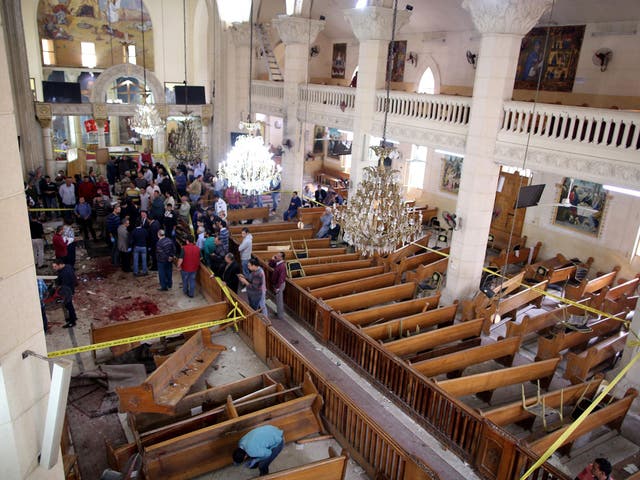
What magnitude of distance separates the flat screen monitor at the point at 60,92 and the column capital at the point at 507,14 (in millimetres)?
14427

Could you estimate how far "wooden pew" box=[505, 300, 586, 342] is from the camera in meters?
9.30

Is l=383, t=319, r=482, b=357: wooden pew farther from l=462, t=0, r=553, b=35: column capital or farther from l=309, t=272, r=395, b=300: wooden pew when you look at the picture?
l=462, t=0, r=553, b=35: column capital

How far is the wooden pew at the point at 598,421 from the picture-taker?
20.5 feet

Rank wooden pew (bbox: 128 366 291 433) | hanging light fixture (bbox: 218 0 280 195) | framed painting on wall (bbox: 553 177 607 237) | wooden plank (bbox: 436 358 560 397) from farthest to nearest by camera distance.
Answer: framed painting on wall (bbox: 553 177 607 237) < hanging light fixture (bbox: 218 0 280 195) < wooden plank (bbox: 436 358 560 397) < wooden pew (bbox: 128 366 291 433)

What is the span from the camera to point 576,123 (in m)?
9.78

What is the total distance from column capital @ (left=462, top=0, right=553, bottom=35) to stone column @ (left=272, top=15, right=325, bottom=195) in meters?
7.16

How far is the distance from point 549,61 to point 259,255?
9722mm

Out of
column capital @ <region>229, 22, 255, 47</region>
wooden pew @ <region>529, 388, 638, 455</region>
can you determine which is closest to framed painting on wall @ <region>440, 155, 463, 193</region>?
column capital @ <region>229, 22, 255, 47</region>

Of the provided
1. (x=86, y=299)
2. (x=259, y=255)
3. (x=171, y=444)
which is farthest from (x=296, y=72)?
(x=171, y=444)

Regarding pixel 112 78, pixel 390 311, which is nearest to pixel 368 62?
pixel 390 311

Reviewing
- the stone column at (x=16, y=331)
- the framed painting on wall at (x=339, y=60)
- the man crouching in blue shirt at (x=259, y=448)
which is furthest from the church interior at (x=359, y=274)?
the framed painting on wall at (x=339, y=60)

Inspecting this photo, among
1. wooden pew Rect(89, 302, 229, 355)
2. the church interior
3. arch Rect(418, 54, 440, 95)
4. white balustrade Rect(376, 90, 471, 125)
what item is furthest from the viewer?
arch Rect(418, 54, 440, 95)

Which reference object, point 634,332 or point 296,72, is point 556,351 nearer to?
point 634,332

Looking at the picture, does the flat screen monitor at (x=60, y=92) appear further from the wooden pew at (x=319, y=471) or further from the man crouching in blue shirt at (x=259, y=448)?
the wooden pew at (x=319, y=471)
